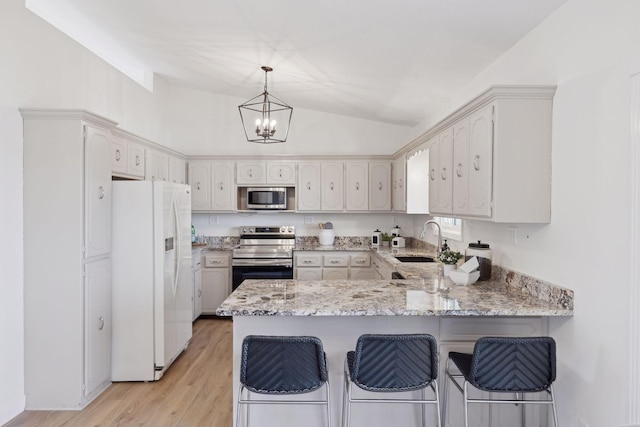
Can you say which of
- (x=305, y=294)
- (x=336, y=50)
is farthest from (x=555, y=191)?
(x=336, y=50)

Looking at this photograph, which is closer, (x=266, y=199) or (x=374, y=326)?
(x=374, y=326)

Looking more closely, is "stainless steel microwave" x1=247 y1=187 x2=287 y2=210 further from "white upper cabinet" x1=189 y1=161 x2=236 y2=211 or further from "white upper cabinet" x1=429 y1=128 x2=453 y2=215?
"white upper cabinet" x1=429 y1=128 x2=453 y2=215

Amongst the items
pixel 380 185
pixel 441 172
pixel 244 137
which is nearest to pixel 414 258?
pixel 441 172

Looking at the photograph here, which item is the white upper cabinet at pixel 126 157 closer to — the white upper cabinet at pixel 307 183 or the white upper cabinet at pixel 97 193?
the white upper cabinet at pixel 97 193

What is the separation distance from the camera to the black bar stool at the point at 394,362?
181 centimetres

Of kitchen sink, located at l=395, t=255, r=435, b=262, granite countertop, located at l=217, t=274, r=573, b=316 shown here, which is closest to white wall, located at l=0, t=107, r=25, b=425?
granite countertop, located at l=217, t=274, r=573, b=316

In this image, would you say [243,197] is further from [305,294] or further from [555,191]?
[555,191]

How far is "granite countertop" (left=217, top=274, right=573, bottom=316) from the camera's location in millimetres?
2008

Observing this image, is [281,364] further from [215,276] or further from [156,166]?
[215,276]

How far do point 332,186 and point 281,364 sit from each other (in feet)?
12.3

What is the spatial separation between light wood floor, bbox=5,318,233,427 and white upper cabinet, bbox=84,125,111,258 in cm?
112

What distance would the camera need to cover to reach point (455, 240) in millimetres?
3840

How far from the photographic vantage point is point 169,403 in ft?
9.62

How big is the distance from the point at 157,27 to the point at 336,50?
160 centimetres
